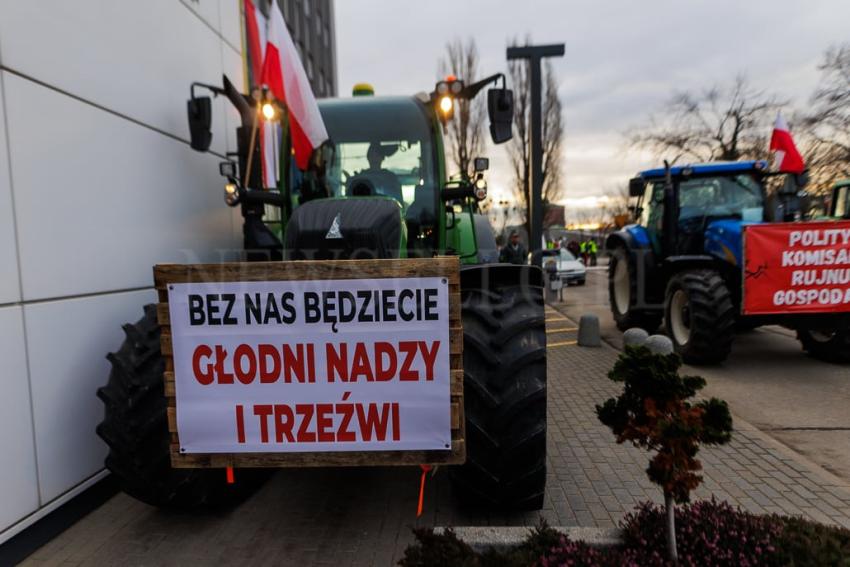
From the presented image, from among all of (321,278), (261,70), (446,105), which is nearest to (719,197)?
(446,105)

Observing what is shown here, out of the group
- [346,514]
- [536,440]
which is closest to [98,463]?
[346,514]

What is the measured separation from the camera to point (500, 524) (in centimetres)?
279

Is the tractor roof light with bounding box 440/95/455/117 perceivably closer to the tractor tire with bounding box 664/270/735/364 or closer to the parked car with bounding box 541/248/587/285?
the tractor tire with bounding box 664/270/735/364

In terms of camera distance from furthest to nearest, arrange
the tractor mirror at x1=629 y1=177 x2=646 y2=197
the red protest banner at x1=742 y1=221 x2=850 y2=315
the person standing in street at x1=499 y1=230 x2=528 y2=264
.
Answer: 1. the person standing in street at x1=499 y1=230 x2=528 y2=264
2. the tractor mirror at x1=629 y1=177 x2=646 y2=197
3. the red protest banner at x1=742 y1=221 x2=850 y2=315

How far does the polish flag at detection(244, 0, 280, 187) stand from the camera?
4512 mm

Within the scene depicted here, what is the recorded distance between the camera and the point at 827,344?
6461mm

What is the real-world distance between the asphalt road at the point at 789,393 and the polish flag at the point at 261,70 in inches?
198

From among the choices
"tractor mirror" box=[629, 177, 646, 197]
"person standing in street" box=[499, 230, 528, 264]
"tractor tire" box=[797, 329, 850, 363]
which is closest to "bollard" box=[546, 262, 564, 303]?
"person standing in street" box=[499, 230, 528, 264]

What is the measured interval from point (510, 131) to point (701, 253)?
484 cm

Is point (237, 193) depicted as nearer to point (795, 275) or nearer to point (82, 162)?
point (82, 162)

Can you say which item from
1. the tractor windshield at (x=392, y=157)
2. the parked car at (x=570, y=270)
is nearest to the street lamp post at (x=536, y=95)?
the tractor windshield at (x=392, y=157)

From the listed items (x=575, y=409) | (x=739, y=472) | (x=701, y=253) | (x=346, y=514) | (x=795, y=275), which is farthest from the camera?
(x=701, y=253)

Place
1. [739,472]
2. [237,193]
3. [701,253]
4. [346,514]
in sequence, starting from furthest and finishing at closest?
[701,253] < [237,193] < [739,472] < [346,514]

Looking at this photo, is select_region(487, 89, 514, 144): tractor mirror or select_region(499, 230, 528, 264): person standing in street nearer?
select_region(487, 89, 514, 144): tractor mirror
